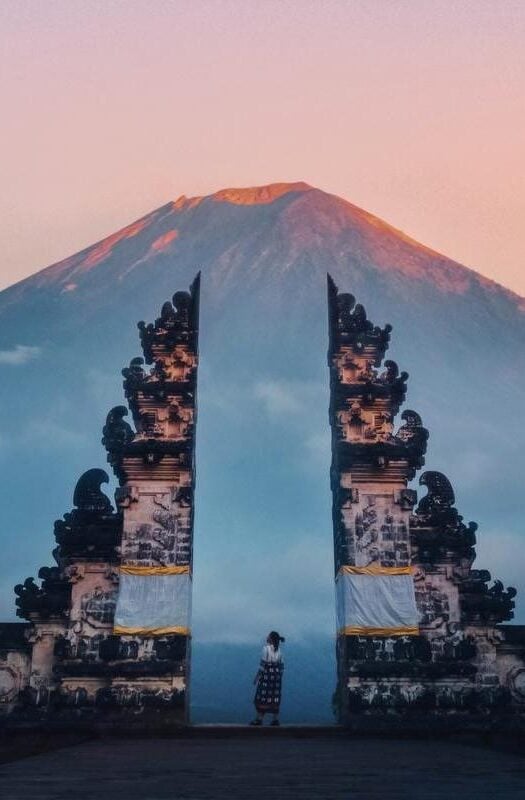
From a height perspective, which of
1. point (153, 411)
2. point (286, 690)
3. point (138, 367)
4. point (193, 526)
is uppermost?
point (138, 367)

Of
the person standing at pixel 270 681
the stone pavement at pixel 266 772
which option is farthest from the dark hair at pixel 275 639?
the stone pavement at pixel 266 772

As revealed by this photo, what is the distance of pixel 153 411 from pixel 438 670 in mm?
7583

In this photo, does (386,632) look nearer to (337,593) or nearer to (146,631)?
(337,593)

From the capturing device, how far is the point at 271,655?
14.8 metres

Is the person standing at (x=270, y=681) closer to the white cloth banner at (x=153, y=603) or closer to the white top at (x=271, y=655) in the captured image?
the white top at (x=271, y=655)

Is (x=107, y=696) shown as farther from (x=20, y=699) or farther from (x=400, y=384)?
(x=400, y=384)

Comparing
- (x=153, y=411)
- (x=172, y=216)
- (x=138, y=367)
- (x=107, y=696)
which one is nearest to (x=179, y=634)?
(x=107, y=696)

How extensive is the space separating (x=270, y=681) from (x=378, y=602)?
2.55 meters

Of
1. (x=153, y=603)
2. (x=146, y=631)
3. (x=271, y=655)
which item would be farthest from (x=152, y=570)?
(x=271, y=655)

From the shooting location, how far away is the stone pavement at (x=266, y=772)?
19.4ft

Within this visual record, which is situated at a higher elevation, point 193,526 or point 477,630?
point 193,526

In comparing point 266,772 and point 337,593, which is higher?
point 337,593

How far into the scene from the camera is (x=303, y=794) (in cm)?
587

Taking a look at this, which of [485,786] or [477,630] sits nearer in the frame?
[485,786]
